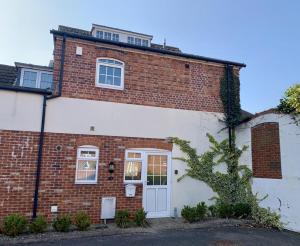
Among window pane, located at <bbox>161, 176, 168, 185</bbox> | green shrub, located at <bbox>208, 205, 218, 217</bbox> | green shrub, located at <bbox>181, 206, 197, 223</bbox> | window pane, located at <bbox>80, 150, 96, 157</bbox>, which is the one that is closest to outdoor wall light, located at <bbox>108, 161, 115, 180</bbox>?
window pane, located at <bbox>80, 150, 96, 157</bbox>

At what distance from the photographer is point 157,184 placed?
10.3 meters

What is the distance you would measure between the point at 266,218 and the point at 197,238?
3317mm

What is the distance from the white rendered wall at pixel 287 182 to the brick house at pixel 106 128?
356 mm

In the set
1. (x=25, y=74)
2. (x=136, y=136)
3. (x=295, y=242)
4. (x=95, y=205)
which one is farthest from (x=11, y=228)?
(x=295, y=242)

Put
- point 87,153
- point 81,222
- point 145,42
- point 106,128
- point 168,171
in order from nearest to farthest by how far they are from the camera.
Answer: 1. point 81,222
2. point 87,153
3. point 106,128
4. point 168,171
5. point 145,42

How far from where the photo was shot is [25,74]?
11562 mm

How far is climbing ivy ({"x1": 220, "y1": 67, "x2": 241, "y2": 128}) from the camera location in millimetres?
11648

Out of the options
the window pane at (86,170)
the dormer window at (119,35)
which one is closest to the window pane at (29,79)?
the dormer window at (119,35)

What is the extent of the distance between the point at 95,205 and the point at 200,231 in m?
3.65

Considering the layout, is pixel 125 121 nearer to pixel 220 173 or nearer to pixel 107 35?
pixel 220 173

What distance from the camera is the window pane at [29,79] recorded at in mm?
11547

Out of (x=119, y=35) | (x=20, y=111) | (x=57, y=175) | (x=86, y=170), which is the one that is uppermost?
(x=119, y=35)

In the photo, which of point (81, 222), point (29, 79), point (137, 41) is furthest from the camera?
point (137, 41)

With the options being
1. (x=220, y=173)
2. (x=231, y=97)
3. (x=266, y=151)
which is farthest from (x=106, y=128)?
(x=266, y=151)
